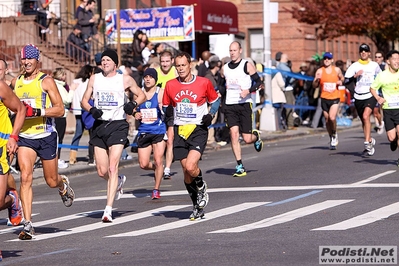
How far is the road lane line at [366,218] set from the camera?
447 inches

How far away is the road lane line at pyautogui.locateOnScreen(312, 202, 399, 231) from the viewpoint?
1134 centimetres

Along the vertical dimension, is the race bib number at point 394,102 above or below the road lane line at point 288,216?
above

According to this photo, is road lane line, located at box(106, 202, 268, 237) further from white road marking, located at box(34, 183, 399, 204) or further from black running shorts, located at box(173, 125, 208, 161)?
white road marking, located at box(34, 183, 399, 204)

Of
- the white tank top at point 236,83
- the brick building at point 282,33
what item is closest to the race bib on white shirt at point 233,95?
the white tank top at point 236,83

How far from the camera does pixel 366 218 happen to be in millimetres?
11977

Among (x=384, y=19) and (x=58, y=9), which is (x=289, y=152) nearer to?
(x=58, y=9)

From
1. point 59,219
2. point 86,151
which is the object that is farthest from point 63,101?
point 59,219

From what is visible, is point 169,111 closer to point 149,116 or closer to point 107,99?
point 107,99

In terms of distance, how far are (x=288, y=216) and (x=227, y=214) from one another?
860mm

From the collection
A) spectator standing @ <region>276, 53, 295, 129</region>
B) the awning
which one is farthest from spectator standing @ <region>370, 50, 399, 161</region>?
the awning

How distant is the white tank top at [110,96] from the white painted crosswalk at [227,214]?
4.15ft

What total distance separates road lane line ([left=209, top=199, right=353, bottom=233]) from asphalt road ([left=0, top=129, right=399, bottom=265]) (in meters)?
0.01

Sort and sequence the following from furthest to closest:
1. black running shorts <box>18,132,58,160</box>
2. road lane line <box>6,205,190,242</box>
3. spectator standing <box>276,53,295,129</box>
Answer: spectator standing <box>276,53,295,129</box> < black running shorts <box>18,132,58,160</box> < road lane line <box>6,205,190,242</box>

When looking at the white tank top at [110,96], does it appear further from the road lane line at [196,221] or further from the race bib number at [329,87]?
the race bib number at [329,87]
